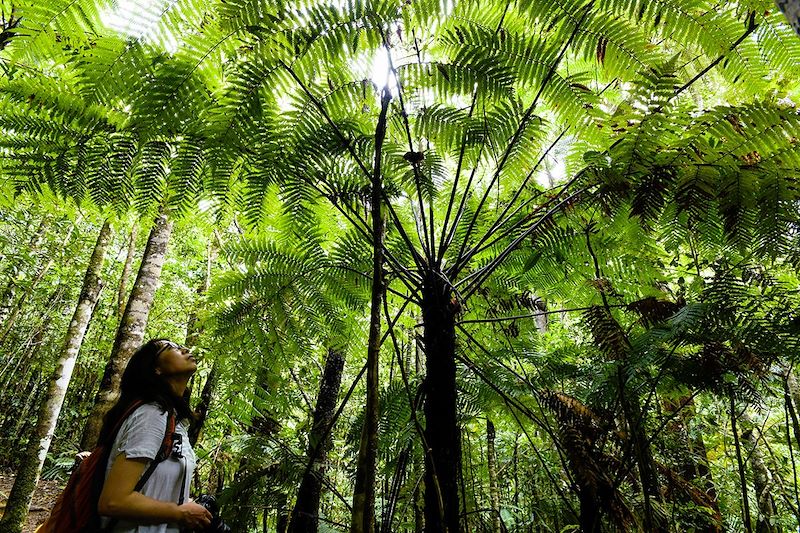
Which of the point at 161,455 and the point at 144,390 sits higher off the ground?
the point at 144,390

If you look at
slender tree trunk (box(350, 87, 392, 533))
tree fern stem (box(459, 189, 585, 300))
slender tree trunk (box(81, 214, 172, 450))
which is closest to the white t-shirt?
slender tree trunk (box(350, 87, 392, 533))

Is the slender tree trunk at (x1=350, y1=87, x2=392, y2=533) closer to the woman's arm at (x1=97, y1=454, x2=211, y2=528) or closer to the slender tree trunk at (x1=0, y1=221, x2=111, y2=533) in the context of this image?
the woman's arm at (x1=97, y1=454, x2=211, y2=528)

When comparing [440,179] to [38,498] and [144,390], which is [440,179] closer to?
[144,390]

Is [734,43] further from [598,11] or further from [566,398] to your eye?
[566,398]

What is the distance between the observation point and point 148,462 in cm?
145

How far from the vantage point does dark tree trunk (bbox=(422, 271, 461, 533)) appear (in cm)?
111

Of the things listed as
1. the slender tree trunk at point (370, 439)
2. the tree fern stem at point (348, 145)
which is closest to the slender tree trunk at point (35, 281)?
the tree fern stem at point (348, 145)

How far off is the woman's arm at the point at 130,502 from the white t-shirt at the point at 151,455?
0.03 m

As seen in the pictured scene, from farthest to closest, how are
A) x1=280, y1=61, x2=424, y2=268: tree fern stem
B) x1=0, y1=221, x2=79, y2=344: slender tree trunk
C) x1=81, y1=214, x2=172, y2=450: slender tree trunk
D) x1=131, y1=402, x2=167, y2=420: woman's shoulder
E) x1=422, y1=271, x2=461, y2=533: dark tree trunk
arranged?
x1=0, y1=221, x2=79, y2=344: slender tree trunk → x1=81, y1=214, x2=172, y2=450: slender tree trunk → x1=131, y1=402, x2=167, y2=420: woman's shoulder → x1=280, y1=61, x2=424, y2=268: tree fern stem → x1=422, y1=271, x2=461, y2=533: dark tree trunk

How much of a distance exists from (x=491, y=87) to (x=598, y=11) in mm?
422

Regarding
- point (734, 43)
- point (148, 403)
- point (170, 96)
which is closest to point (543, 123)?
point (734, 43)

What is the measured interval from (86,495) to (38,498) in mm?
9370

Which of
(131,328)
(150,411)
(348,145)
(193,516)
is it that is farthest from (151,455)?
(131,328)

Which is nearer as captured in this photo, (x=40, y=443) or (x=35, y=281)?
(x=40, y=443)
